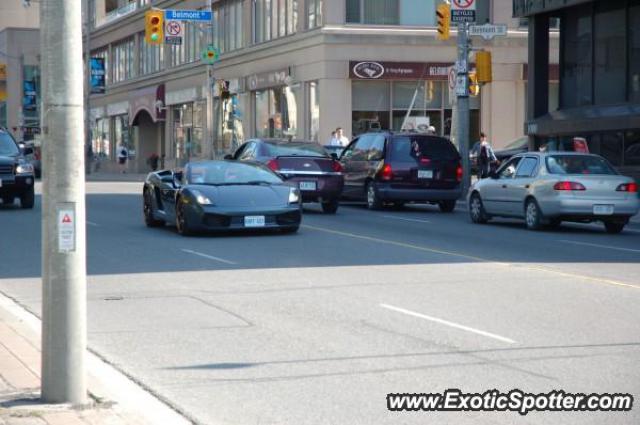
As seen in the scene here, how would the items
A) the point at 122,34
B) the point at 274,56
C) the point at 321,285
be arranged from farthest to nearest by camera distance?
the point at 122,34 → the point at 274,56 → the point at 321,285

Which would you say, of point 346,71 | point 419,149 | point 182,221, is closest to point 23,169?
point 182,221

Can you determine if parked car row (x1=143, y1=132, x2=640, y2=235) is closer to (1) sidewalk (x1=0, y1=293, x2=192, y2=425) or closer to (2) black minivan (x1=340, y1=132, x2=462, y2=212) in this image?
(2) black minivan (x1=340, y1=132, x2=462, y2=212)

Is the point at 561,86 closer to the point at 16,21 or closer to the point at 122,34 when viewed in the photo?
the point at 122,34

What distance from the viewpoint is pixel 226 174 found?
20.3m

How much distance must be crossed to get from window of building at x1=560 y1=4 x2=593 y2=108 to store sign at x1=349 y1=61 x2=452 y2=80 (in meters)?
12.4

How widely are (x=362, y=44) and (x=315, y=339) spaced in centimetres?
3691

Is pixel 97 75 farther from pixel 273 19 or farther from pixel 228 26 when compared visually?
pixel 273 19

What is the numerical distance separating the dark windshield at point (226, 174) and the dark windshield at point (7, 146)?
9197mm

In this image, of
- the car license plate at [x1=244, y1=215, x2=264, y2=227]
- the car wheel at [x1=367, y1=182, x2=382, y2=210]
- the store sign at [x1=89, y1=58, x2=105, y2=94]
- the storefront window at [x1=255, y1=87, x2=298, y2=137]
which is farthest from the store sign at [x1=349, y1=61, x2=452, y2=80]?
the store sign at [x1=89, y1=58, x2=105, y2=94]

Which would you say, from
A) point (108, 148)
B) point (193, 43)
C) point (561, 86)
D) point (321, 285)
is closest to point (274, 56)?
point (193, 43)

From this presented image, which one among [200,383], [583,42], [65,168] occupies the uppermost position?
[583,42]

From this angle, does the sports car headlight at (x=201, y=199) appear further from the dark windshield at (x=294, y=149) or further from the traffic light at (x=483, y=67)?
the traffic light at (x=483, y=67)

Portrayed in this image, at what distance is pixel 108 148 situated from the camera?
262ft

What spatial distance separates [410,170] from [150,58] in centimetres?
4407
